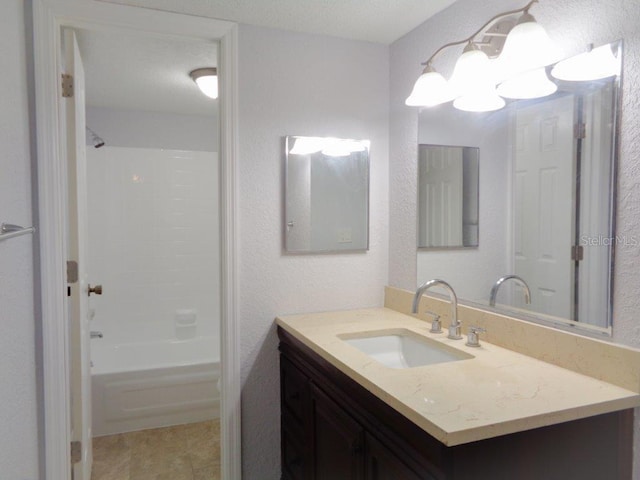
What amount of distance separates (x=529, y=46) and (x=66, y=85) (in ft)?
5.69

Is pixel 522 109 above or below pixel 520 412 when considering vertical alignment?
above

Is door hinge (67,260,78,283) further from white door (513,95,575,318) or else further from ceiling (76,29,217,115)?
white door (513,95,575,318)

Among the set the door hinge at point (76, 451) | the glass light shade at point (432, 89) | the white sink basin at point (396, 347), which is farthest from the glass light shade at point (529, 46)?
the door hinge at point (76, 451)

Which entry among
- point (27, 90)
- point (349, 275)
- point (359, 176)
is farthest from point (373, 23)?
point (27, 90)

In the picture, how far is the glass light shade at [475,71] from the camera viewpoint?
62.1 inches

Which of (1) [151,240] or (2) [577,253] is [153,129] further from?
(2) [577,253]

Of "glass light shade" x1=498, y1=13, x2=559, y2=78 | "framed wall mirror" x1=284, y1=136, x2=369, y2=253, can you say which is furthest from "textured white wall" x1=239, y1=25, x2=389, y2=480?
"glass light shade" x1=498, y1=13, x2=559, y2=78

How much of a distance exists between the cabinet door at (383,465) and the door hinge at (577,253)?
0.77 m

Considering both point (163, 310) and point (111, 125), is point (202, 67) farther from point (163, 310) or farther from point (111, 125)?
point (163, 310)

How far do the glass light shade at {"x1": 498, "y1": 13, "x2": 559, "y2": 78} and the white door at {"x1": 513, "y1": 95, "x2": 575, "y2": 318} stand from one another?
14 centimetres

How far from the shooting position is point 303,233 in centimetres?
219

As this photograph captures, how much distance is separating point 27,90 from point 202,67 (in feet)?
3.45

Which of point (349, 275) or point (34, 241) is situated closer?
point (34, 241)

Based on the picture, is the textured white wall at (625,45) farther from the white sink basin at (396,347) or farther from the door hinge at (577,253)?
the white sink basin at (396,347)
